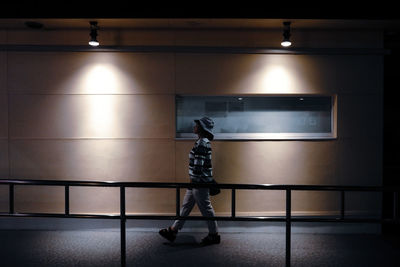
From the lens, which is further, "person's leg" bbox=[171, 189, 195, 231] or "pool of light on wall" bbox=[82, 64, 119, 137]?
"pool of light on wall" bbox=[82, 64, 119, 137]

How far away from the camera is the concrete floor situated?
3971 millimetres

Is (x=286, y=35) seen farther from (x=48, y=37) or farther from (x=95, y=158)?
(x=48, y=37)

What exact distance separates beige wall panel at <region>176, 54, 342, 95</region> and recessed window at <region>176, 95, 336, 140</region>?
0.62 feet

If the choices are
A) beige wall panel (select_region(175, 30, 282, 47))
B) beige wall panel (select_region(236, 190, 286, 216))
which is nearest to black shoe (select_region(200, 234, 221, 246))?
beige wall panel (select_region(236, 190, 286, 216))

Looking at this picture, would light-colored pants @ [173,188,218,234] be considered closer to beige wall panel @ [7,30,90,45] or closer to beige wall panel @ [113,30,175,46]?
beige wall panel @ [113,30,175,46]

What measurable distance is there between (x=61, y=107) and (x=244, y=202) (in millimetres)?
3455

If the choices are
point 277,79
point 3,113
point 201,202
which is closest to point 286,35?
point 277,79

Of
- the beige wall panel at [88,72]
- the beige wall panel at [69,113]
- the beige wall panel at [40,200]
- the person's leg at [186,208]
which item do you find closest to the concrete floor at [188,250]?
the person's leg at [186,208]

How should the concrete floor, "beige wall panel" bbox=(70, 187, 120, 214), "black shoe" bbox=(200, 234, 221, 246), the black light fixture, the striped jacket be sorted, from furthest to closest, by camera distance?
"beige wall panel" bbox=(70, 187, 120, 214), the black light fixture, "black shoe" bbox=(200, 234, 221, 246), the striped jacket, the concrete floor

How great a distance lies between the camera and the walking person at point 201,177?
4.40m

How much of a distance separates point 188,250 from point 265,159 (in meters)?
1.94

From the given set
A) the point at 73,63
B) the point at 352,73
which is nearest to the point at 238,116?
the point at 352,73

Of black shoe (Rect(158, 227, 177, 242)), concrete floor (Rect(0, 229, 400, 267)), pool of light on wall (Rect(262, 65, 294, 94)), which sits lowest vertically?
concrete floor (Rect(0, 229, 400, 267))

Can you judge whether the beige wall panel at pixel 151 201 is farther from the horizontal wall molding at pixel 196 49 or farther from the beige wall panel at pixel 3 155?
the horizontal wall molding at pixel 196 49
